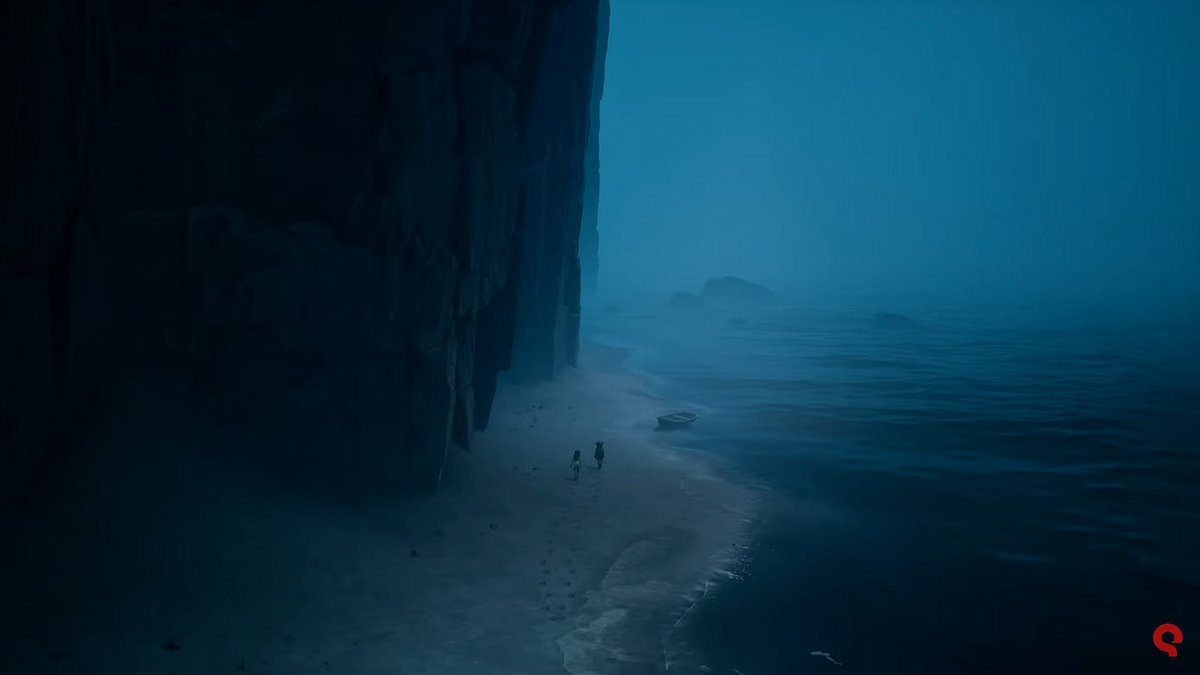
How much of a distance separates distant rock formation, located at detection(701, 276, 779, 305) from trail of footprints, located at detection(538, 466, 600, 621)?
140182 mm

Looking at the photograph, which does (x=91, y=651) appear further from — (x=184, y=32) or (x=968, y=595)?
(x=968, y=595)

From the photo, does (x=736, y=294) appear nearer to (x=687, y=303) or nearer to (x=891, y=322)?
(x=687, y=303)

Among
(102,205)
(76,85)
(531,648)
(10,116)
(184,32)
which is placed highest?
(184,32)

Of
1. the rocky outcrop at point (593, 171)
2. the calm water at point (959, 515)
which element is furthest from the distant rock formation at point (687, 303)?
the calm water at point (959, 515)

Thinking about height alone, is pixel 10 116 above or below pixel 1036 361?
above

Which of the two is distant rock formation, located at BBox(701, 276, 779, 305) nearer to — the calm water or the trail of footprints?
the calm water

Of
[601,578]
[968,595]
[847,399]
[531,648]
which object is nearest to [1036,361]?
[847,399]

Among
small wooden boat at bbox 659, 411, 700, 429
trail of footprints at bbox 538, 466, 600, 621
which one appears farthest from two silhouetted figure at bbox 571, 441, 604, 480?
small wooden boat at bbox 659, 411, 700, 429

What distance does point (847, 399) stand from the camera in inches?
1976

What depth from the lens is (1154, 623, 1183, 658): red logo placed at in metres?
17.7

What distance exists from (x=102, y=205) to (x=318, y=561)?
37.8 ft

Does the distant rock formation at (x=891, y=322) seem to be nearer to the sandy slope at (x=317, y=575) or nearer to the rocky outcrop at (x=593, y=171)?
the rocky outcrop at (x=593, y=171)

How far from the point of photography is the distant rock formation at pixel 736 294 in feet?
543

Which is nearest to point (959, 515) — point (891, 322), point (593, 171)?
point (891, 322)
